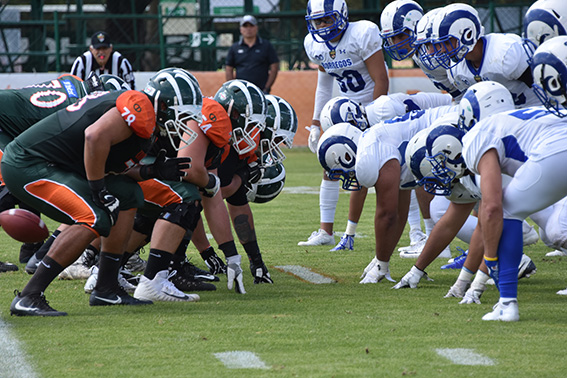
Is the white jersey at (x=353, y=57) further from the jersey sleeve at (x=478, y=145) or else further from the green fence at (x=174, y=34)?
the green fence at (x=174, y=34)

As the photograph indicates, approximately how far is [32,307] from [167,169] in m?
1.01

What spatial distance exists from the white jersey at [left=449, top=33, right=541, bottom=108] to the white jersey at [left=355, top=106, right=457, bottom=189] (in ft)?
0.87

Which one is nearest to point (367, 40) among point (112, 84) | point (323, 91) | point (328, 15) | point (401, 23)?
point (328, 15)

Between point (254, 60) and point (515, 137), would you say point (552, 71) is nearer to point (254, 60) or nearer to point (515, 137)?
point (515, 137)

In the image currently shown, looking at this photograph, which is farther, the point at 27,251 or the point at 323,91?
the point at 323,91

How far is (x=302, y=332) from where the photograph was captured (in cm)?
400

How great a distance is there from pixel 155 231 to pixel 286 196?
555 centimetres

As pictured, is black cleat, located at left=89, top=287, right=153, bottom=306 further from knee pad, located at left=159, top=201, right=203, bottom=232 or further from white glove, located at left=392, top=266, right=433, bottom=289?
white glove, located at left=392, top=266, right=433, bottom=289

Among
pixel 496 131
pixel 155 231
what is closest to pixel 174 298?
pixel 155 231

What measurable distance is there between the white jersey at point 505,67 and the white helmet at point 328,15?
71.3 inches

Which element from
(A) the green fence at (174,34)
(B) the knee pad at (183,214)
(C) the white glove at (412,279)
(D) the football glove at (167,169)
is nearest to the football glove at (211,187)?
(B) the knee pad at (183,214)

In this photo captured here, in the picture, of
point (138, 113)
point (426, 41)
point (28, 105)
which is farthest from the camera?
point (28, 105)

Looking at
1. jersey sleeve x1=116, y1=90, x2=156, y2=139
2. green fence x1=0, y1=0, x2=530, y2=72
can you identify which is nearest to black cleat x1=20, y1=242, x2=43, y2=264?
jersey sleeve x1=116, y1=90, x2=156, y2=139

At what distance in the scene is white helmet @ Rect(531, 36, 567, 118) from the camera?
3795 millimetres
